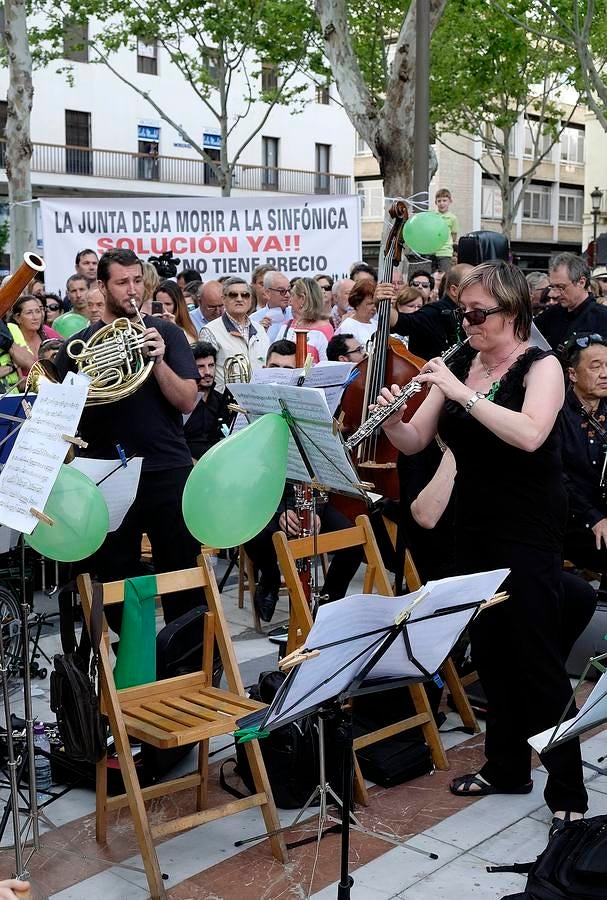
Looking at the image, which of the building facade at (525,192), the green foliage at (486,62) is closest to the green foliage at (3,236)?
the green foliage at (486,62)

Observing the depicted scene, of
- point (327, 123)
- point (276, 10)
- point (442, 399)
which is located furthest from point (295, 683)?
point (327, 123)

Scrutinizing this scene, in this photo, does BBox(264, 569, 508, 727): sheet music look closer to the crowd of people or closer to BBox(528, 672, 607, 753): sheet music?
BBox(528, 672, 607, 753): sheet music

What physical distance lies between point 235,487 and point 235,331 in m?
4.57

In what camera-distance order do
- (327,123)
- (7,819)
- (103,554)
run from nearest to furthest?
(7,819), (103,554), (327,123)

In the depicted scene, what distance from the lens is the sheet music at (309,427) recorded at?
3.62 meters

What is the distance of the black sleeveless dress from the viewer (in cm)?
380

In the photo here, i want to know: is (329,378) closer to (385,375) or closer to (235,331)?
(385,375)

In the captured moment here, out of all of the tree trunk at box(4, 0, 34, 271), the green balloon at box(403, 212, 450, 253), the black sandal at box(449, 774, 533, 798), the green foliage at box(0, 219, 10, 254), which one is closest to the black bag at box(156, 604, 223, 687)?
the black sandal at box(449, 774, 533, 798)

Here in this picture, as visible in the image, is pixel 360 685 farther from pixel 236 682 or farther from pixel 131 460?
pixel 131 460

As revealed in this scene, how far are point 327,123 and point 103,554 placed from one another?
124ft

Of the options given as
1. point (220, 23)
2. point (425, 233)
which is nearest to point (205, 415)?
point (425, 233)

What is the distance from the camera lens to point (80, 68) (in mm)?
33656

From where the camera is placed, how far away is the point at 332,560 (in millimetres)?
5938

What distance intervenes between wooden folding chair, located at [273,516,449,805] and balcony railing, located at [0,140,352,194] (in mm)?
29608
